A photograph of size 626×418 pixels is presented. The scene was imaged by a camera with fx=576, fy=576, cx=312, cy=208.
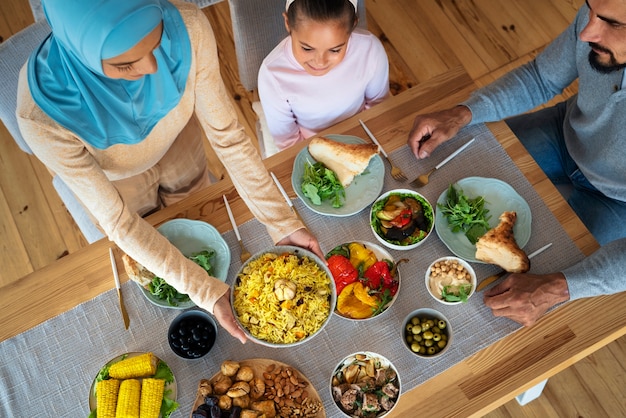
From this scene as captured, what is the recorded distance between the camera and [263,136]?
2.06m

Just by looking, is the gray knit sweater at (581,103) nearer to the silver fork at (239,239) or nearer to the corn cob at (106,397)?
the silver fork at (239,239)

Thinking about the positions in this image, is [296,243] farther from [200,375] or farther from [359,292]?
[200,375]

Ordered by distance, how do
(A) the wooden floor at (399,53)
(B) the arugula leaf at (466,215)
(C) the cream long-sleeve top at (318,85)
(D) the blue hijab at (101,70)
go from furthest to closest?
(A) the wooden floor at (399,53) < (C) the cream long-sleeve top at (318,85) < (B) the arugula leaf at (466,215) < (D) the blue hijab at (101,70)

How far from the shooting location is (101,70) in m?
1.21

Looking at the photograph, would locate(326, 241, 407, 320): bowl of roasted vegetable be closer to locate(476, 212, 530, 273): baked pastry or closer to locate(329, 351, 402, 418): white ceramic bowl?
locate(329, 351, 402, 418): white ceramic bowl

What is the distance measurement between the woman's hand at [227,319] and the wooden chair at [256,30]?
0.79 metres

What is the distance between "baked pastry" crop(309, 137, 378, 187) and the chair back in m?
0.53

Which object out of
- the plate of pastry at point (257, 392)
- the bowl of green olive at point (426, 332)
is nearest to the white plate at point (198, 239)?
the plate of pastry at point (257, 392)

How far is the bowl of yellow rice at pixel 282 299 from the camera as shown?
4.21ft

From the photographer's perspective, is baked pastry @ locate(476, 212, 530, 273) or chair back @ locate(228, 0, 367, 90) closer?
baked pastry @ locate(476, 212, 530, 273)

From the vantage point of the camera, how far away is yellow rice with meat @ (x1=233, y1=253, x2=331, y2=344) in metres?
1.28

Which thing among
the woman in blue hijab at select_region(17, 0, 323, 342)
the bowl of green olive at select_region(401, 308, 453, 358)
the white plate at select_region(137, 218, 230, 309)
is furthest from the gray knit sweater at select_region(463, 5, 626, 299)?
the white plate at select_region(137, 218, 230, 309)

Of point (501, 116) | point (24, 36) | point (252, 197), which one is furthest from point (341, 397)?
point (24, 36)

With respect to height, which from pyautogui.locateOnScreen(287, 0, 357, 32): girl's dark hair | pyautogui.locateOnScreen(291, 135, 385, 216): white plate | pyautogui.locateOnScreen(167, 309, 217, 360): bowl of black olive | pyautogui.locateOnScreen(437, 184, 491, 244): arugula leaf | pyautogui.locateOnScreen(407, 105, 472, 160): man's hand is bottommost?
pyautogui.locateOnScreen(167, 309, 217, 360): bowl of black olive
